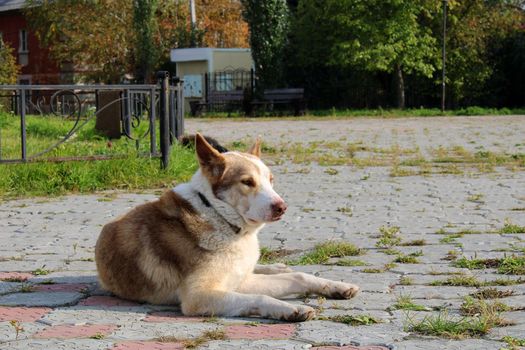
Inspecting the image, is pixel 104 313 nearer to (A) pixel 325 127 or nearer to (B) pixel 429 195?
(B) pixel 429 195

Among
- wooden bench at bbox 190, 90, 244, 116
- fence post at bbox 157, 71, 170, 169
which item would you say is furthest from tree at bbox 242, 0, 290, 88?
fence post at bbox 157, 71, 170, 169

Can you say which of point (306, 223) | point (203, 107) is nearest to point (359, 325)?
point (306, 223)

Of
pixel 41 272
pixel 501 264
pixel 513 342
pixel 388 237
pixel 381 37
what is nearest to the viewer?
pixel 513 342

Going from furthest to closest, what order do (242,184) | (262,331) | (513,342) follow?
(242,184)
(262,331)
(513,342)

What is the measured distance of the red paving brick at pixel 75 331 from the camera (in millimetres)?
4637

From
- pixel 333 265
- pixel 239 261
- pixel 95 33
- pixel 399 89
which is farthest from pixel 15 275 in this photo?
pixel 95 33

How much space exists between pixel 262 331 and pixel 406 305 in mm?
1049

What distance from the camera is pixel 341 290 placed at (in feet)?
18.2

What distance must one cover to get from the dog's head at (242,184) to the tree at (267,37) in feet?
120

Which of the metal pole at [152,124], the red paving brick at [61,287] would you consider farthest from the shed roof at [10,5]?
the red paving brick at [61,287]

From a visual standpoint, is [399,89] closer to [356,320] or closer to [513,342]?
[356,320]

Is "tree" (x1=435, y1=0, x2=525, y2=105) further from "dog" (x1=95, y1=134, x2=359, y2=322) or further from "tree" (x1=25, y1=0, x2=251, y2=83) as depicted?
"dog" (x1=95, y1=134, x2=359, y2=322)

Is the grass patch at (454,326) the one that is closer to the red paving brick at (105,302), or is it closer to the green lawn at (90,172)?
the red paving brick at (105,302)

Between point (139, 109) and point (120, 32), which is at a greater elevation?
point (120, 32)
